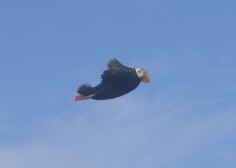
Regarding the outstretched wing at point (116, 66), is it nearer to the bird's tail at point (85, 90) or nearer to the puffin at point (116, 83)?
the puffin at point (116, 83)

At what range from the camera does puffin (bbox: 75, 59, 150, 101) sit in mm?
40406

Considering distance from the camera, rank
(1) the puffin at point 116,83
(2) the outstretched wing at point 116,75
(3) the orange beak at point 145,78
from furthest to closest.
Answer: (2) the outstretched wing at point 116,75 < (1) the puffin at point 116,83 < (3) the orange beak at point 145,78

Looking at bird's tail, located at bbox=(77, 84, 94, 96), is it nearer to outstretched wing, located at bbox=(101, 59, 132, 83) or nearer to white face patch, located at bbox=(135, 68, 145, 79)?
outstretched wing, located at bbox=(101, 59, 132, 83)

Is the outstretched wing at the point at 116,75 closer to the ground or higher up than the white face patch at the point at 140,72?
higher up

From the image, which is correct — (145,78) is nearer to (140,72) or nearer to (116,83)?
(140,72)

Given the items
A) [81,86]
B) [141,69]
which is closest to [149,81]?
[141,69]

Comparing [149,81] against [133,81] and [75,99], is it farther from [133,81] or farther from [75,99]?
[75,99]

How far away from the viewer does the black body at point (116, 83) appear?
1594 inches

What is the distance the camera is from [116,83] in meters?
40.7

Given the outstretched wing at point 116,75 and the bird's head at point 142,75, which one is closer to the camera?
the bird's head at point 142,75

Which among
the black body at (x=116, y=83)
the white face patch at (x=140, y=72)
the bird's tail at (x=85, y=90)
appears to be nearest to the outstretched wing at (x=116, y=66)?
the black body at (x=116, y=83)

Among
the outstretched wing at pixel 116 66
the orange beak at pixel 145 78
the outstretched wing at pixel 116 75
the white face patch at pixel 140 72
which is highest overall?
the outstretched wing at pixel 116 66

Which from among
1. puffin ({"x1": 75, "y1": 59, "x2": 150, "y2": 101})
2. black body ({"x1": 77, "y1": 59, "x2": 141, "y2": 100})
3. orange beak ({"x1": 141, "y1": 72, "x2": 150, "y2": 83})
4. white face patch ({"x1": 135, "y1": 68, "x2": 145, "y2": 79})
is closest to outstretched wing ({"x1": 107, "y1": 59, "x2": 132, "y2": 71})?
puffin ({"x1": 75, "y1": 59, "x2": 150, "y2": 101})

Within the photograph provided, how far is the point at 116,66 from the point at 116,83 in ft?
3.89
